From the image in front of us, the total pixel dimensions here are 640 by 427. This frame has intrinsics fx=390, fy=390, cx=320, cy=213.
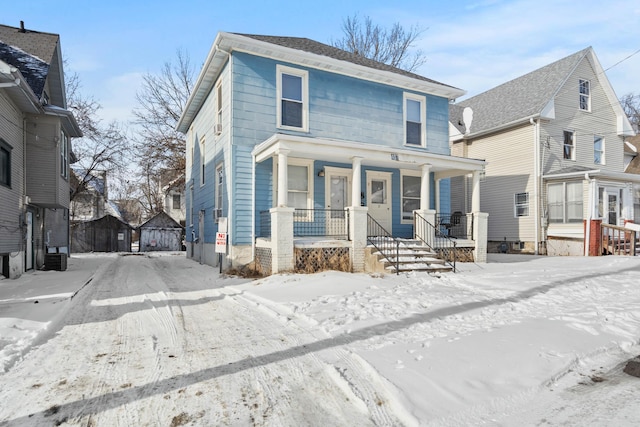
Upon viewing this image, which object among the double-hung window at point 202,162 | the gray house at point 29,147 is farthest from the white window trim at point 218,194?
the gray house at point 29,147

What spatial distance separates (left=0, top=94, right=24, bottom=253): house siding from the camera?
32.1ft

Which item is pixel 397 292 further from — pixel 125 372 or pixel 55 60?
pixel 55 60

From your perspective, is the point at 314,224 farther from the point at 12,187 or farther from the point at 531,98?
the point at 531,98

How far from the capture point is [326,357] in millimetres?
3875

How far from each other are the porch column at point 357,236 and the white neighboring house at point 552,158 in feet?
30.7

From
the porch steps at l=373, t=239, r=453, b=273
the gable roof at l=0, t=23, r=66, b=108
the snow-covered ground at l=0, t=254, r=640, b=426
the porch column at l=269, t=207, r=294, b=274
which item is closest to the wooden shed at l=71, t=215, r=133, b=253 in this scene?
the gable roof at l=0, t=23, r=66, b=108

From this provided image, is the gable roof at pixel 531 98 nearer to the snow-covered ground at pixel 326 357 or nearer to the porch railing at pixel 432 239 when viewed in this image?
the porch railing at pixel 432 239

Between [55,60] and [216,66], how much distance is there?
7.17m

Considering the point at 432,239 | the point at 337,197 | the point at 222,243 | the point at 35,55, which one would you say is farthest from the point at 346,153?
the point at 35,55

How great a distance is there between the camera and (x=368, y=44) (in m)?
28.4

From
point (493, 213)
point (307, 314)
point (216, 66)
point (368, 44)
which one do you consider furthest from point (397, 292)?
point (368, 44)

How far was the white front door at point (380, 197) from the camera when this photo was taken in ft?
42.4

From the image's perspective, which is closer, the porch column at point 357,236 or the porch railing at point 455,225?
the porch column at point 357,236

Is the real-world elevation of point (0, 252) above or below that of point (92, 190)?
below
